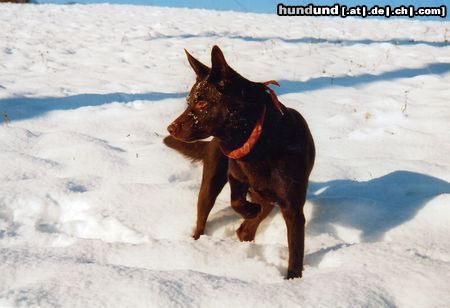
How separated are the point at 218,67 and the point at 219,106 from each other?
18 cm

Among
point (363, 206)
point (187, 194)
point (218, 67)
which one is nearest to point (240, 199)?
point (218, 67)

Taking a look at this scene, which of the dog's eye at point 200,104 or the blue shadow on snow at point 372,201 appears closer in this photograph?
the dog's eye at point 200,104

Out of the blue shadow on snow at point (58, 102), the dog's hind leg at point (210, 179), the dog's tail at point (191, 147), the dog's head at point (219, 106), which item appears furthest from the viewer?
the blue shadow on snow at point (58, 102)

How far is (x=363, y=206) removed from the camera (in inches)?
122

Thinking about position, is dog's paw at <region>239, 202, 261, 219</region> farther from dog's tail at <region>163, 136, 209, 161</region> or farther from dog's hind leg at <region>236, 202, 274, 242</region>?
dog's tail at <region>163, 136, 209, 161</region>

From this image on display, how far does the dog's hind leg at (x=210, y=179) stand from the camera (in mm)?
2764

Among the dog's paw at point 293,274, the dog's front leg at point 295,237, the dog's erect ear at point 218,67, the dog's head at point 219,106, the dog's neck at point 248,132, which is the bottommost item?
the dog's paw at point 293,274

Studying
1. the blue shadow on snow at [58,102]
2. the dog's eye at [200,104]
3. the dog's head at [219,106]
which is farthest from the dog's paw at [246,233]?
the blue shadow on snow at [58,102]

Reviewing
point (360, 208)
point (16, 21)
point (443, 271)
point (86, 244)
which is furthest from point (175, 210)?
point (16, 21)

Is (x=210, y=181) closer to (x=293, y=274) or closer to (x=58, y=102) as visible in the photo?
(x=293, y=274)

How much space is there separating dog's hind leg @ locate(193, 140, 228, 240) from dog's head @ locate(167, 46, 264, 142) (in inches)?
20.3

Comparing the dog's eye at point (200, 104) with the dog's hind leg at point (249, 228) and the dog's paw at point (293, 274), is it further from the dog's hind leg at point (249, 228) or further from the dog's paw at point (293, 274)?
the dog's paw at point (293, 274)

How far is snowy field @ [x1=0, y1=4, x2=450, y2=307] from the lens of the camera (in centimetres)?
204

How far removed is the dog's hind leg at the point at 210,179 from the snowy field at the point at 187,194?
0.18 metres
